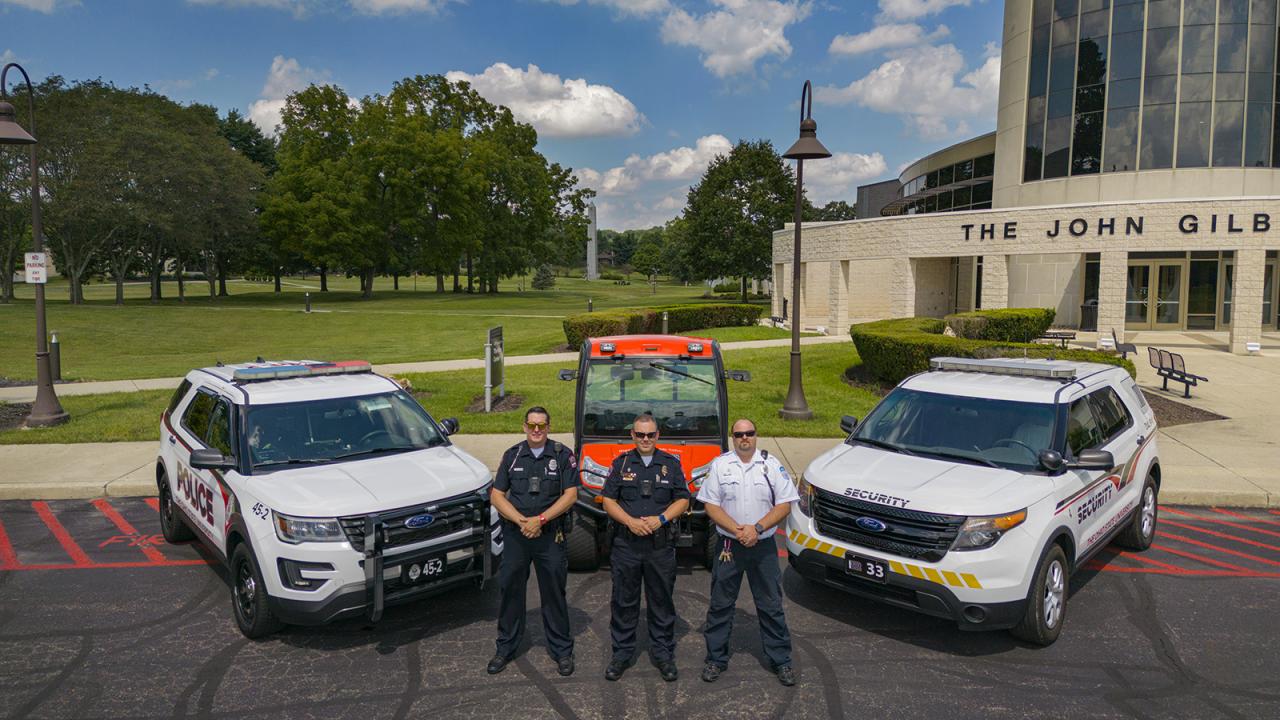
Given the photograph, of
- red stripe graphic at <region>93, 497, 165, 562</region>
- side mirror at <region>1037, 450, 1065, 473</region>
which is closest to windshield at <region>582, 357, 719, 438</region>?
side mirror at <region>1037, 450, 1065, 473</region>

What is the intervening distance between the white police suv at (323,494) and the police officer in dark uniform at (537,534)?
0.62 m

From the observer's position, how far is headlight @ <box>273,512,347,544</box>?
5.63 metres

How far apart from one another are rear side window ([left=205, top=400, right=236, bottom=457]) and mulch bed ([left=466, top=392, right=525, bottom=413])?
756 centimetres

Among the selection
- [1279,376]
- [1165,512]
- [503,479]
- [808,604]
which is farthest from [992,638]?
[1279,376]

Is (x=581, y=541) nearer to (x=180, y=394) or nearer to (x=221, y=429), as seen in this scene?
(x=221, y=429)

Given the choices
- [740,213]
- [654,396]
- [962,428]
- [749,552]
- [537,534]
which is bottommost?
[749,552]

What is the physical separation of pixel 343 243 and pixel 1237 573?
184 ft

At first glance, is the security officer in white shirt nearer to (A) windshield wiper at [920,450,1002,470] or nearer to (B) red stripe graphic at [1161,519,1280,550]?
(A) windshield wiper at [920,450,1002,470]

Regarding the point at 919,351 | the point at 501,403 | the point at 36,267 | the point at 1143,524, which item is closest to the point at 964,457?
the point at 1143,524

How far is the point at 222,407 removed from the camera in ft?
23.2

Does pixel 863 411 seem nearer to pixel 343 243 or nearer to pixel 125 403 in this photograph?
pixel 125 403

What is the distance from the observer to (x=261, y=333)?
116 feet

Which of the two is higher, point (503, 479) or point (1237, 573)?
point (503, 479)

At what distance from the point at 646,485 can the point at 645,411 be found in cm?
267
